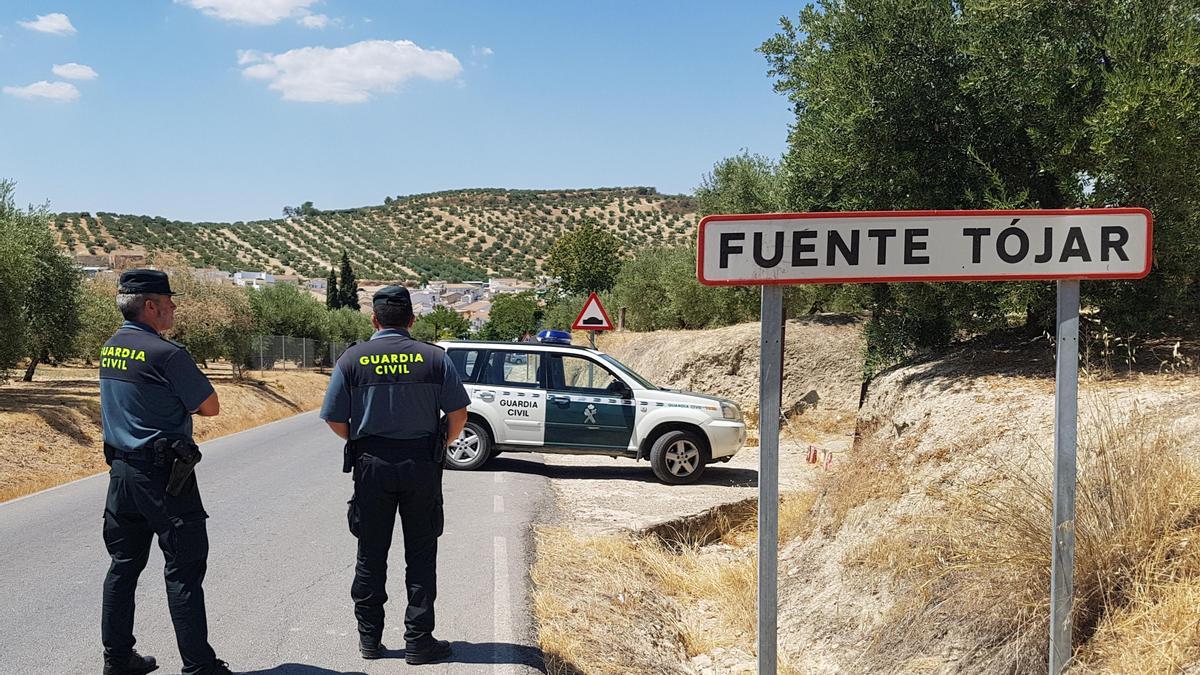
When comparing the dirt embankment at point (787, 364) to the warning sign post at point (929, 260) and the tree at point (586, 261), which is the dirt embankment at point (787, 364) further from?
the tree at point (586, 261)

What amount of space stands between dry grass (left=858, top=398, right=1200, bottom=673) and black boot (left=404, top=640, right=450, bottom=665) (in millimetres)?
2501

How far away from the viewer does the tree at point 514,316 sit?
68062mm

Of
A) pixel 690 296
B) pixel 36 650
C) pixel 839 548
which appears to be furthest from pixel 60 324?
pixel 839 548

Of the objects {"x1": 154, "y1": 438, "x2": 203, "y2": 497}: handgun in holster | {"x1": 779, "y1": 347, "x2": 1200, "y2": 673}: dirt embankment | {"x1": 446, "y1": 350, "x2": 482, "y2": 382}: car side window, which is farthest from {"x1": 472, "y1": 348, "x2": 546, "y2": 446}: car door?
{"x1": 154, "y1": 438, "x2": 203, "y2": 497}: handgun in holster

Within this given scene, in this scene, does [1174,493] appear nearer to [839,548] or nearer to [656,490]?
[839,548]

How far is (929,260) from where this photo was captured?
4117 millimetres

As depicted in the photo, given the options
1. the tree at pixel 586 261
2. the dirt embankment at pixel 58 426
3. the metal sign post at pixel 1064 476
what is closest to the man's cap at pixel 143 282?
the metal sign post at pixel 1064 476

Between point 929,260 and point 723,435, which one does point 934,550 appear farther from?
point 723,435

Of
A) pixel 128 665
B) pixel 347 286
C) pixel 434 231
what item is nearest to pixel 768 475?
pixel 128 665

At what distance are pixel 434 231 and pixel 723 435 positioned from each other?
121446 millimetres

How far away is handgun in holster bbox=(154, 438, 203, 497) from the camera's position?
420cm

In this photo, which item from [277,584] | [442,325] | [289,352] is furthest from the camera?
[442,325]

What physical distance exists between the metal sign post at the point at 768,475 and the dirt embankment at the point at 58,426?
11.1 metres

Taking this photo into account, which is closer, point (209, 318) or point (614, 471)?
point (614, 471)
